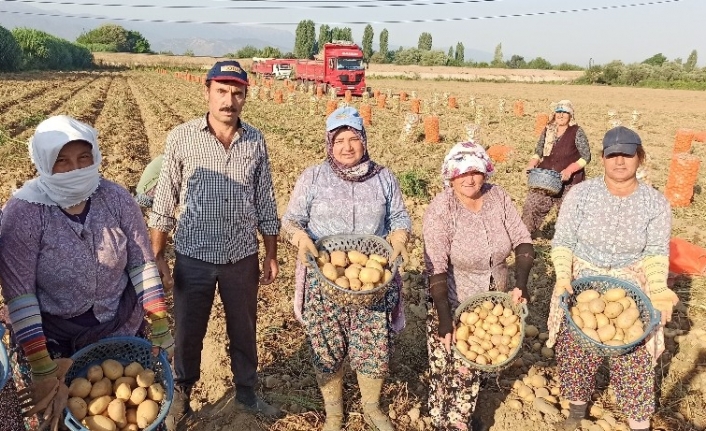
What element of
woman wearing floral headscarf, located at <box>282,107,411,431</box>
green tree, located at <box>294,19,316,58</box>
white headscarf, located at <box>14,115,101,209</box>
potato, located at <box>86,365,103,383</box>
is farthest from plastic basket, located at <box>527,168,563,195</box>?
green tree, located at <box>294,19,316,58</box>

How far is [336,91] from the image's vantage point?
2416 centimetres

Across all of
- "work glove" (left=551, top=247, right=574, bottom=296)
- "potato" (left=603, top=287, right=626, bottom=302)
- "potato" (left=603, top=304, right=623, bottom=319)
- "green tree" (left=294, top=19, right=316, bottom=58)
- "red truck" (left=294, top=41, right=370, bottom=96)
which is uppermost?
"green tree" (left=294, top=19, right=316, bottom=58)

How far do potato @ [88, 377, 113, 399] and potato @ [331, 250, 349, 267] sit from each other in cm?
120

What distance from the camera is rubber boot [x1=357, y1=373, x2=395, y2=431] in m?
3.11

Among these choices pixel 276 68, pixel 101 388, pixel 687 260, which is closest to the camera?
pixel 101 388

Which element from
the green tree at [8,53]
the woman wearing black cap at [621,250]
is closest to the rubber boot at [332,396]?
the woman wearing black cap at [621,250]

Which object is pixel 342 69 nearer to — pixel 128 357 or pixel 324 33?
pixel 128 357

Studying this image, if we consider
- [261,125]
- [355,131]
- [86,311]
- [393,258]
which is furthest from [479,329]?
[261,125]

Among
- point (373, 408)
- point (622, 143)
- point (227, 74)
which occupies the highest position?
point (227, 74)

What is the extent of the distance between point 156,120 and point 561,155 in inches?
481

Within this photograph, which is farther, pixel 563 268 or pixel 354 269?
pixel 563 268

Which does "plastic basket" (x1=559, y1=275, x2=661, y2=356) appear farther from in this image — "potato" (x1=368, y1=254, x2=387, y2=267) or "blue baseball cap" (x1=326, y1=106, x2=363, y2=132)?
"blue baseball cap" (x1=326, y1=106, x2=363, y2=132)

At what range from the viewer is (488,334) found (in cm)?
288

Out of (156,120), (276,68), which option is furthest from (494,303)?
(276,68)
